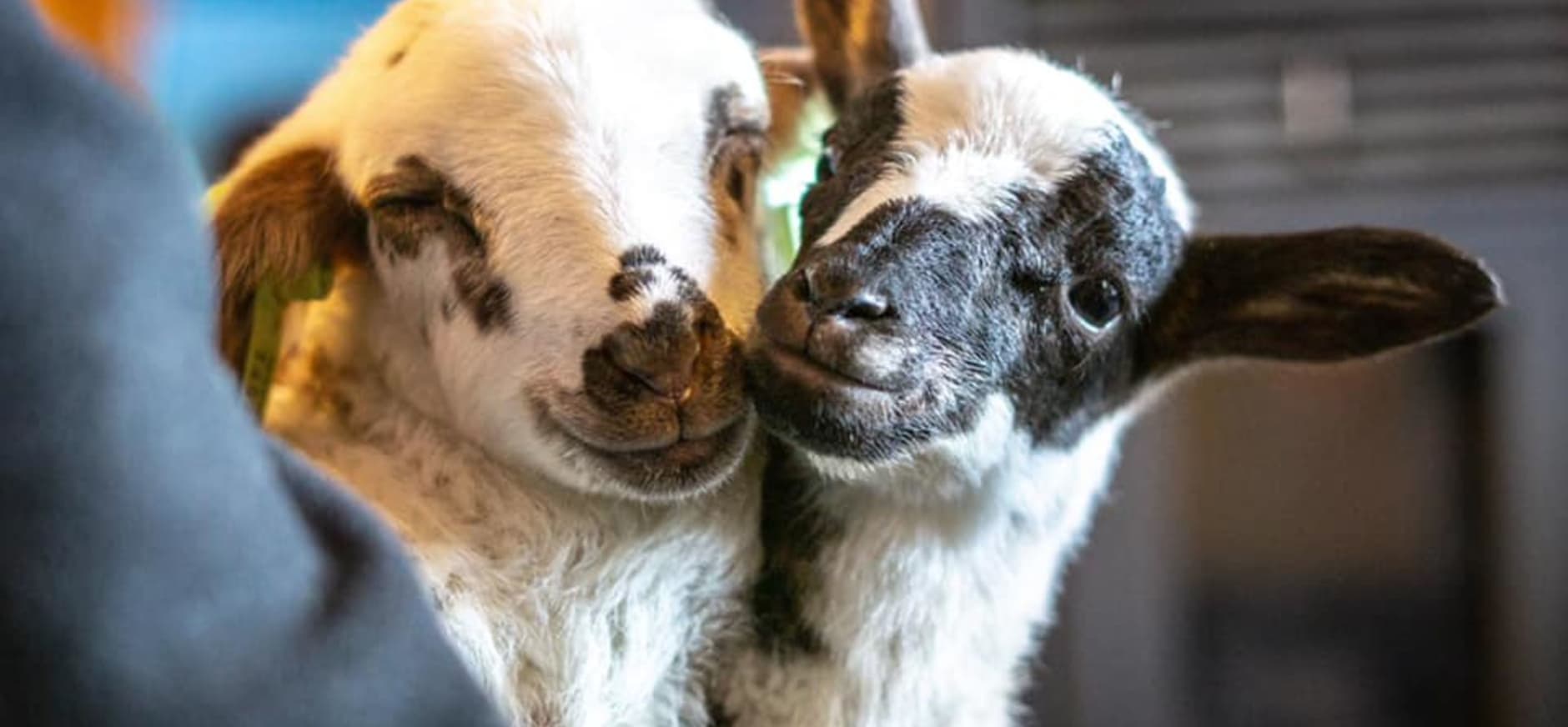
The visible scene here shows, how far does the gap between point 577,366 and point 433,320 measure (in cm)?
12

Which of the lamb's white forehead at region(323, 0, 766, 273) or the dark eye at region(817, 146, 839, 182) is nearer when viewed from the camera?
the lamb's white forehead at region(323, 0, 766, 273)

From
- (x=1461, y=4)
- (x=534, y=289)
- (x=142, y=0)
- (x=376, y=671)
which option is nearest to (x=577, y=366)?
(x=534, y=289)

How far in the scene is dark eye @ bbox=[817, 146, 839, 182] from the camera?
991 millimetres

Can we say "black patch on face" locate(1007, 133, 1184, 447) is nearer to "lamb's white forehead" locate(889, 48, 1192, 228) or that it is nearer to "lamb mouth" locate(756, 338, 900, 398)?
"lamb's white forehead" locate(889, 48, 1192, 228)

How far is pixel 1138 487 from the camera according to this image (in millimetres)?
2398

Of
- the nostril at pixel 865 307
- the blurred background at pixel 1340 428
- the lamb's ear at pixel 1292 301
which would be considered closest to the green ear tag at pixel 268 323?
the nostril at pixel 865 307

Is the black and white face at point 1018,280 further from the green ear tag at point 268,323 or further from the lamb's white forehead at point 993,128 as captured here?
the green ear tag at point 268,323

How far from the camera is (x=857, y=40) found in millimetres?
1107

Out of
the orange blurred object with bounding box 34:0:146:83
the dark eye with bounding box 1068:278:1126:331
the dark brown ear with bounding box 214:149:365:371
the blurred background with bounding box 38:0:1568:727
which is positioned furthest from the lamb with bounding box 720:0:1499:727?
the orange blurred object with bounding box 34:0:146:83

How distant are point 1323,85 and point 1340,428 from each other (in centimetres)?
50

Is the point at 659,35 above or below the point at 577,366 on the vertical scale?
above

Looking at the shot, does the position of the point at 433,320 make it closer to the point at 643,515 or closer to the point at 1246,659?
the point at 643,515

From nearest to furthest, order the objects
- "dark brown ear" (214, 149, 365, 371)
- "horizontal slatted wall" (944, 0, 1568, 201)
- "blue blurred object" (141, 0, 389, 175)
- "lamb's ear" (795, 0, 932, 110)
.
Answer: "dark brown ear" (214, 149, 365, 371) → "lamb's ear" (795, 0, 932, 110) → "horizontal slatted wall" (944, 0, 1568, 201) → "blue blurred object" (141, 0, 389, 175)

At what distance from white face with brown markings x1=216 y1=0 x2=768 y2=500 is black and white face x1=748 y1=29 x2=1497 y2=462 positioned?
0.04 m
